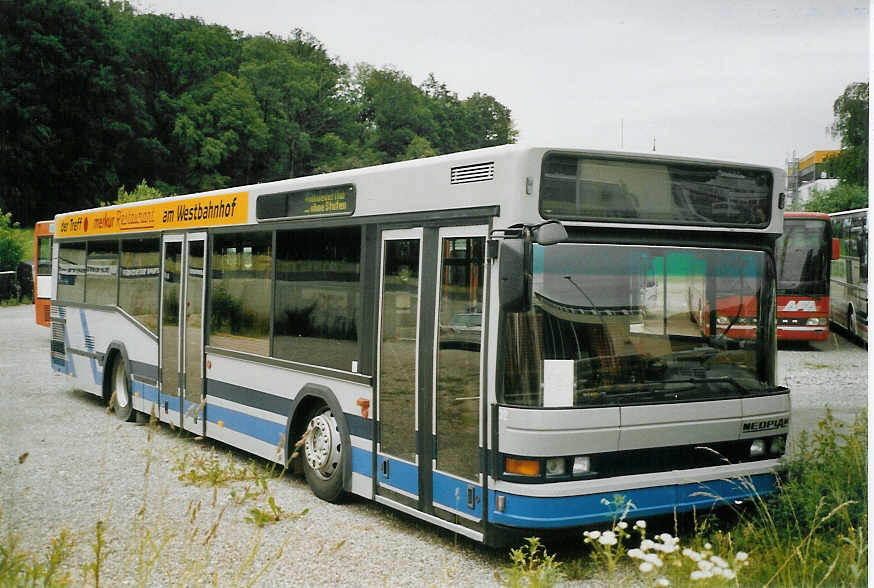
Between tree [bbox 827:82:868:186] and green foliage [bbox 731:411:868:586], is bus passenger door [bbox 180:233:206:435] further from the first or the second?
tree [bbox 827:82:868:186]

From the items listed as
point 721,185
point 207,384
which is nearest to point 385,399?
point 721,185

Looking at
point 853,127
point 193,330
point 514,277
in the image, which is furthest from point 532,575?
point 853,127

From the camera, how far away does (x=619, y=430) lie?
18.4 ft

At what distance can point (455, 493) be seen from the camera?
19.9ft

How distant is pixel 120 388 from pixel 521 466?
324 inches

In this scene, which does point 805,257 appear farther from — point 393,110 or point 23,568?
point 23,568

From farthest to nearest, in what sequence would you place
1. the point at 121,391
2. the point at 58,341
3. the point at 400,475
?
the point at 58,341
the point at 121,391
the point at 400,475

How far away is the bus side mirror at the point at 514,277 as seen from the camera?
17.5 ft

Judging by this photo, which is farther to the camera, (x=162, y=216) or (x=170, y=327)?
(x=162, y=216)

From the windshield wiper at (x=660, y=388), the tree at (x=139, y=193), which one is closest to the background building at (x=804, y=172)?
the windshield wiper at (x=660, y=388)

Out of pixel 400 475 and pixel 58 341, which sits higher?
pixel 58 341

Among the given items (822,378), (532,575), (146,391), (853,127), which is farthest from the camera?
(822,378)

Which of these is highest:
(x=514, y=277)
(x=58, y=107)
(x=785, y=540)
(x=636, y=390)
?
(x=58, y=107)

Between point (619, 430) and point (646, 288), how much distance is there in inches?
35.4
